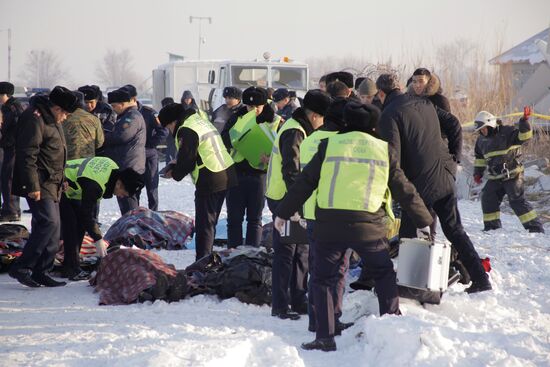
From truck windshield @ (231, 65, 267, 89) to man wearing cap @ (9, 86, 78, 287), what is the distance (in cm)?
1242

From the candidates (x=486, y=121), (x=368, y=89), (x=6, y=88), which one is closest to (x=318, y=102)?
(x=368, y=89)

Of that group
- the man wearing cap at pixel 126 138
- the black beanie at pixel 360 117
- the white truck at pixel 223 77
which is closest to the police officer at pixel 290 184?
the black beanie at pixel 360 117

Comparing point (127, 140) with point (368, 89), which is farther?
point (127, 140)

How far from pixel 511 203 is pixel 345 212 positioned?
6525 millimetres

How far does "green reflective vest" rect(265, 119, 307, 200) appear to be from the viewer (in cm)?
679

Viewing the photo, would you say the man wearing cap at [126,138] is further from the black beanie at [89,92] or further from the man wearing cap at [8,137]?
the man wearing cap at [8,137]

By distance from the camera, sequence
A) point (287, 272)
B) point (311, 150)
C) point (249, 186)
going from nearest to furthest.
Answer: point (311, 150)
point (287, 272)
point (249, 186)

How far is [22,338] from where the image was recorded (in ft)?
19.9

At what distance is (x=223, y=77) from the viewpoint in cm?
2080

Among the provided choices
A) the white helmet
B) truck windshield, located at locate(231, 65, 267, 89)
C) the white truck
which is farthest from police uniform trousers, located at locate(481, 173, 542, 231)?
truck windshield, located at locate(231, 65, 267, 89)

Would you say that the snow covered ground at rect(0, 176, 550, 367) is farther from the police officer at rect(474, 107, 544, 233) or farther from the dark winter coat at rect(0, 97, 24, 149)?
the dark winter coat at rect(0, 97, 24, 149)

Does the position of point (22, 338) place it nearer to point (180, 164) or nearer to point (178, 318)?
point (178, 318)

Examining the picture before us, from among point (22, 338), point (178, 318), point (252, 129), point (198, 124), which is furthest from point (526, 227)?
point (22, 338)

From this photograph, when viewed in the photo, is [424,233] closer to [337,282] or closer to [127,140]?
[337,282]
